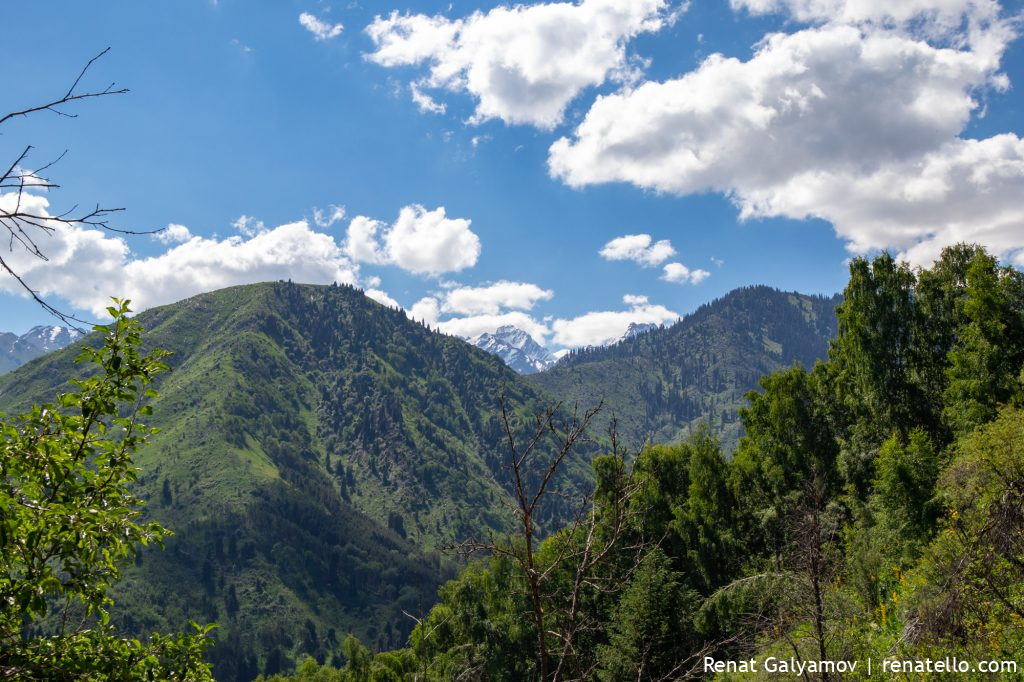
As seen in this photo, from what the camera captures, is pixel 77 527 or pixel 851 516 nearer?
pixel 77 527

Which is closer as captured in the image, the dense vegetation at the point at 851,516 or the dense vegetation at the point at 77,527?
the dense vegetation at the point at 77,527

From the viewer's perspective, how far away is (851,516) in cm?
4216

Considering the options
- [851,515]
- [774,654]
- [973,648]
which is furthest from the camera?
[851,515]

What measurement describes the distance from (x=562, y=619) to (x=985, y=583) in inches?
656

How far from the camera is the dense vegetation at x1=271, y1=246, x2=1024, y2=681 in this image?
16391 mm

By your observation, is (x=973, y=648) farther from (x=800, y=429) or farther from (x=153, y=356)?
(x=800, y=429)

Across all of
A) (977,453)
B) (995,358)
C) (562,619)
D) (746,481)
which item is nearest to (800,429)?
(746,481)

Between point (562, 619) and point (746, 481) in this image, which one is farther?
point (746, 481)

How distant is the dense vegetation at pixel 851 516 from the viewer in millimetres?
16391

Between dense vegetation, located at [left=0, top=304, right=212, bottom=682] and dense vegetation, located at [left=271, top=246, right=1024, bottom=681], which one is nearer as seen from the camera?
dense vegetation, located at [left=0, top=304, right=212, bottom=682]

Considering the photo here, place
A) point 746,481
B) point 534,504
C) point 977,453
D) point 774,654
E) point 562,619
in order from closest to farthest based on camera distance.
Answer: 1. point 534,504
2. point 562,619
3. point 774,654
4. point 977,453
5. point 746,481

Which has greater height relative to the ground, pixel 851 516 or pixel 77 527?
Answer: pixel 77 527

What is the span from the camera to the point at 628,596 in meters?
38.6

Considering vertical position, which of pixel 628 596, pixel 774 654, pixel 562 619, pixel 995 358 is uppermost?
pixel 995 358
